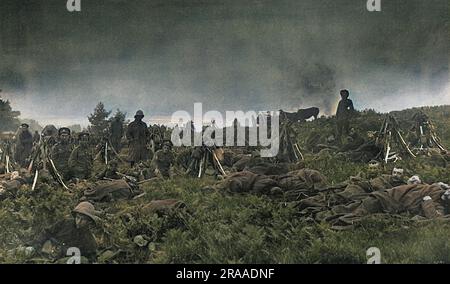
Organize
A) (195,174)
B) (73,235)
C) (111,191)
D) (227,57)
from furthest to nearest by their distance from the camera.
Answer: (227,57) < (195,174) < (111,191) < (73,235)

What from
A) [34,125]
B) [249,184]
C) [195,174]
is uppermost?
[34,125]

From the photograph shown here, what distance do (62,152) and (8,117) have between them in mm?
1159

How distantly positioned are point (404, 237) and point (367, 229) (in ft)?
2.15

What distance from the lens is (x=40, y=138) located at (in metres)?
10.2

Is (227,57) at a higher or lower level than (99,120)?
higher

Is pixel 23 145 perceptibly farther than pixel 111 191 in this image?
Yes

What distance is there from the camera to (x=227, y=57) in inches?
402

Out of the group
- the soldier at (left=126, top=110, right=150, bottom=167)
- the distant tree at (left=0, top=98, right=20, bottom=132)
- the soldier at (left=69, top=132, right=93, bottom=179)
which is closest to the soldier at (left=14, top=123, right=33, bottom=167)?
the distant tree at (left=0, top=98, right=20, bottom=132)

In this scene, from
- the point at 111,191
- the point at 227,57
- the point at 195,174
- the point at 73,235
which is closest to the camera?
the point at 73,235

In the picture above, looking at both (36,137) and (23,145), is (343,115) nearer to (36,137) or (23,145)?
(36,137)

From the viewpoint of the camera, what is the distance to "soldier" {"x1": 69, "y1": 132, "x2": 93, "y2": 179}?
10.1 meters

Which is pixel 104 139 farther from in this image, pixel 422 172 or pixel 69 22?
pixel 422 172

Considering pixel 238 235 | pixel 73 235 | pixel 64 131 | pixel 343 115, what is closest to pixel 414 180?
pixel 343 115

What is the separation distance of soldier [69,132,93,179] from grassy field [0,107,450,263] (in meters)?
0.50
